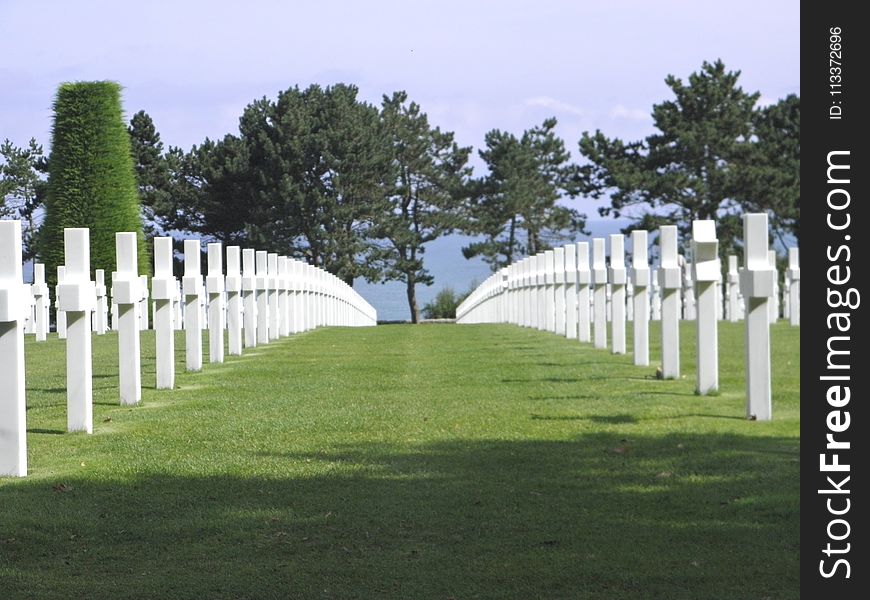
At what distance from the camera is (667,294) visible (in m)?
12.8

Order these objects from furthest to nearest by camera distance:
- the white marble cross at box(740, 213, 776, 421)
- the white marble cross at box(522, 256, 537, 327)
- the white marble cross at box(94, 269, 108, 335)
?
the white marble cross at box(94, 269, 108, 335)
the white marble cross at box(522, 256, 537, 327)
the white marble cross at box(740, 213, 776, 421)

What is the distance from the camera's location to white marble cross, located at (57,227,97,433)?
30.9ft

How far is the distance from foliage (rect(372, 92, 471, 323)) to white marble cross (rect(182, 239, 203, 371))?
210 feet

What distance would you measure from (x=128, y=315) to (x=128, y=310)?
4 centimetres

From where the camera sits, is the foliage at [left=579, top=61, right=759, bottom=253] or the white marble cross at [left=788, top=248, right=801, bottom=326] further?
the foliage at [left=579, top=61, right=759, bottom=253]

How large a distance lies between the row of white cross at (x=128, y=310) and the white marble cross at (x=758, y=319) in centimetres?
448

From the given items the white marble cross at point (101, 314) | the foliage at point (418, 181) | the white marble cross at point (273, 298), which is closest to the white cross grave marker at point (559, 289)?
the white marble cross at point (273, 298)

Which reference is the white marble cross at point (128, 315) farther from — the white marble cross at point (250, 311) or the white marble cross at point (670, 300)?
the white marble cross at point (250, 311)

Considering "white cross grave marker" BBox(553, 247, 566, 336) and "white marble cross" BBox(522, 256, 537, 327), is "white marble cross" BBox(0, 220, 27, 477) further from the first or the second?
"white marble cross" BBox(522, 256, 537, 327)

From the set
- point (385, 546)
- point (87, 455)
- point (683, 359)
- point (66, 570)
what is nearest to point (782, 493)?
point (385, 546)

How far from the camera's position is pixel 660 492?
7098 mm

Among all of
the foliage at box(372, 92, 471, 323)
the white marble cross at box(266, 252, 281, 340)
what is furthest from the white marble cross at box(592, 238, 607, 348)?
the foliage at box(372, 92, 471, 323)

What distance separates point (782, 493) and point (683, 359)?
9.26 metres
